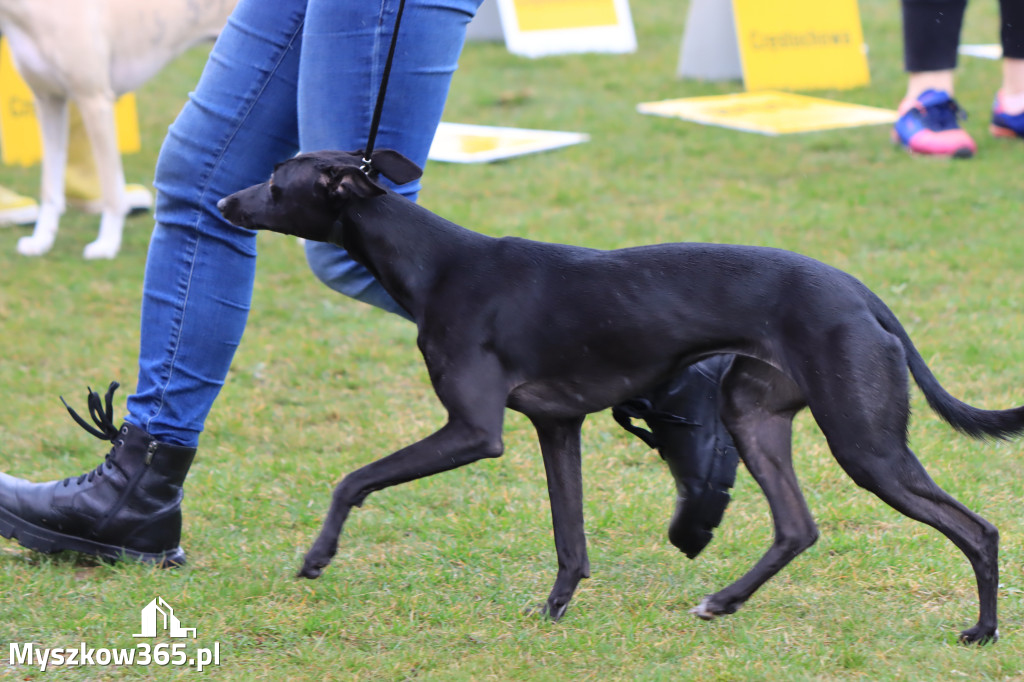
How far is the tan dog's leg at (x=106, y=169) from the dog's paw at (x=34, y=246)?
203 millimetres

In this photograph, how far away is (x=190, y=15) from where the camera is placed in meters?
6.10

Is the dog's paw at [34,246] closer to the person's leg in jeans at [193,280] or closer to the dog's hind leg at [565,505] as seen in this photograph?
the person's leg in jeans at [193,280]

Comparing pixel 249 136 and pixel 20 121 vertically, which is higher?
pixel 249 136

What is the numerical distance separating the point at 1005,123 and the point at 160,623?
6.49 metres

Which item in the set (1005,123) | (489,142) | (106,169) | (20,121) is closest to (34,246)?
(106,169)

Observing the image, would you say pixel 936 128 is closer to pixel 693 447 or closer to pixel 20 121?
pixel 693 447

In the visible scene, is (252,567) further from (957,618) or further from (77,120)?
(77,120)

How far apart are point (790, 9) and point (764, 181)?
3.11 metres

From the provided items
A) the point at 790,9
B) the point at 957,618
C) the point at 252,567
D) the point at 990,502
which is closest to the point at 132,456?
the point at 252,567

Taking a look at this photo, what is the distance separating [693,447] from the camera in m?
2.86

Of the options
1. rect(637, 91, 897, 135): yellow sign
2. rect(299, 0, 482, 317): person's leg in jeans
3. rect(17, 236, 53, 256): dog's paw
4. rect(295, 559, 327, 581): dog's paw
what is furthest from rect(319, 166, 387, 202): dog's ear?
rect(637, 91, 897, 135): yellow sign

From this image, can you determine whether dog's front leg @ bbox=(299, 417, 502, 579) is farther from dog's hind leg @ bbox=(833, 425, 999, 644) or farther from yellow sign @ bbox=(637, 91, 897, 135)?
yellow sign @ bbox=(637, 91, 897, 135)

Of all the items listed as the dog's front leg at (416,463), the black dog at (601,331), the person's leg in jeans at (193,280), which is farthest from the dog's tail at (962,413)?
the person's leg in jeans at (193,280)

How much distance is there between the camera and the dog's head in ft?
8.23
